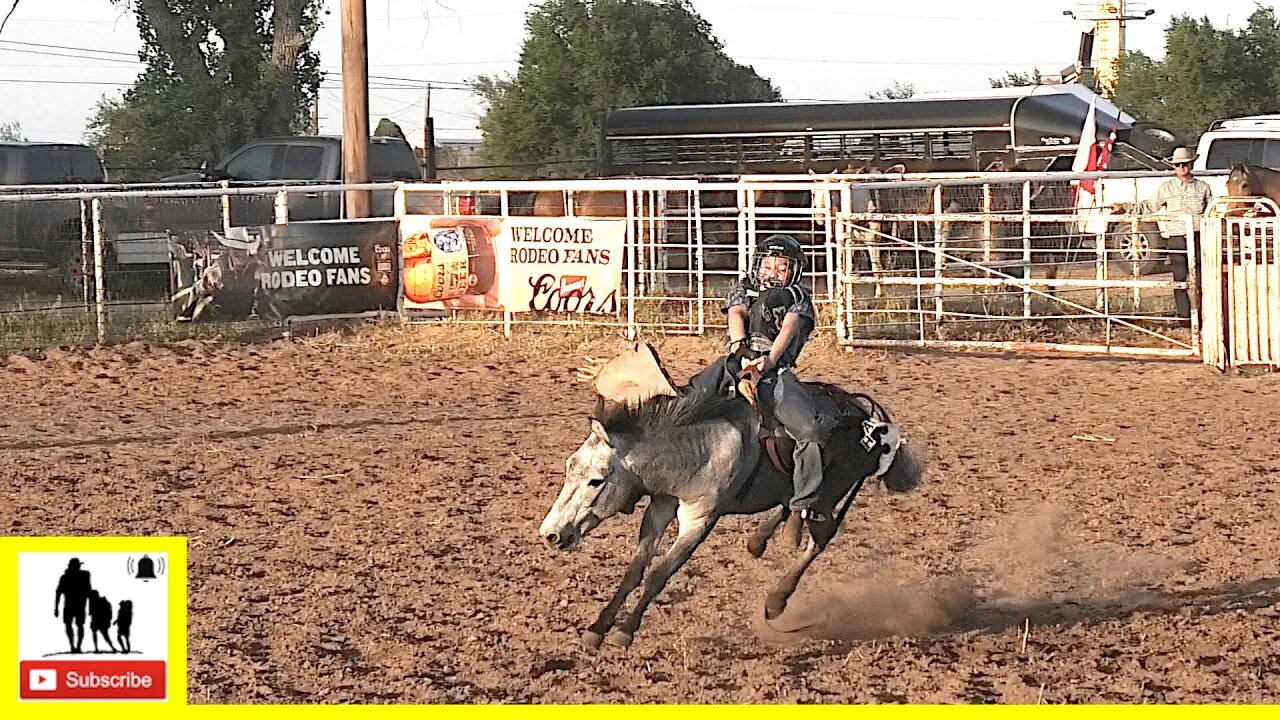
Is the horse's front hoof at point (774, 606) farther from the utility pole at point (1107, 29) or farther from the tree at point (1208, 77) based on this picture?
the utility pole at point (1107, 29)

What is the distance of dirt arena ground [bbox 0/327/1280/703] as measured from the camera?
5.65 meters

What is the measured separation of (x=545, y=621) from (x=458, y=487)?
284cm

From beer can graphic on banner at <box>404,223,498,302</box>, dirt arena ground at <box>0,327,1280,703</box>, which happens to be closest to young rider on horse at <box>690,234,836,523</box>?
dirt arena ground at <box>0,327,1280,703</box>

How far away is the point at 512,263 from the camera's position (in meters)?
16.2

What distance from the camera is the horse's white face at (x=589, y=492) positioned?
5.50m

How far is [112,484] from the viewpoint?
9195 millimetres

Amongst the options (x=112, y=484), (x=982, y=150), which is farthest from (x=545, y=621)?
(x=982, y=150)

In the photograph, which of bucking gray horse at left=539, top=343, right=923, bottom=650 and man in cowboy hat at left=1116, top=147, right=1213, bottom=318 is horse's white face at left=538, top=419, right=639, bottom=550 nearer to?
bucking gray horse at left=539, top=343, right=923, bottom=650

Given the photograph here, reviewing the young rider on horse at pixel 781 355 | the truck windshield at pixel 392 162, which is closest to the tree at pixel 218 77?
the truck windshield at pixel 392 162

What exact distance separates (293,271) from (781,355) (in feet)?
36.4

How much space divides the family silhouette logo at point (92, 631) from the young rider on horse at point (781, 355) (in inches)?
80.8

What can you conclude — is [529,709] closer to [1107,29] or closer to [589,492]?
[589,492]

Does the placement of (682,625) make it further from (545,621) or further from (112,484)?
(112,484)

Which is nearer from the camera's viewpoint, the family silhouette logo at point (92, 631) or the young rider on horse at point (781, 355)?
the family silhouette logo at point (92, 631)
